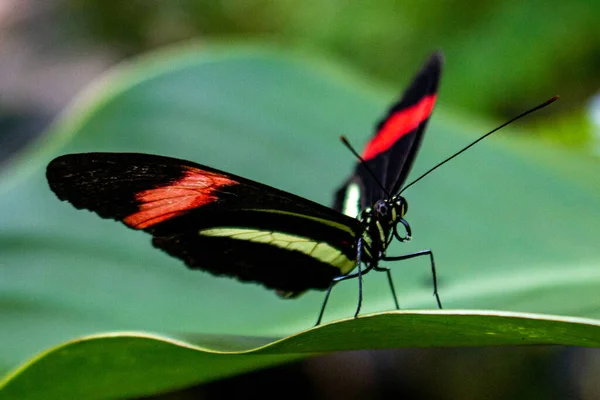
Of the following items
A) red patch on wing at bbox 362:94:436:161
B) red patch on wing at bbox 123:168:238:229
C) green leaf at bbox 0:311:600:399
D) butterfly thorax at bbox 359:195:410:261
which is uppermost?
red patch on wing at bbox 362:94:436:161

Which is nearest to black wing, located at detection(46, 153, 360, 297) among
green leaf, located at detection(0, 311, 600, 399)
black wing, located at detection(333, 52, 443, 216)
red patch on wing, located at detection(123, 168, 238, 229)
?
red patch on wing, located at detection(123, 168, 238, 229)

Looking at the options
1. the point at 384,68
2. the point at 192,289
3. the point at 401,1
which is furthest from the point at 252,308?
the point at 401,1

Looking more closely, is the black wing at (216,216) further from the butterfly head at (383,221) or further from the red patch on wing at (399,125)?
the red patch on wing at (399,125)

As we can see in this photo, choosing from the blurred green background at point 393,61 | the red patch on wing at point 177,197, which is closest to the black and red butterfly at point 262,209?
the red patch on wing at point 177,197

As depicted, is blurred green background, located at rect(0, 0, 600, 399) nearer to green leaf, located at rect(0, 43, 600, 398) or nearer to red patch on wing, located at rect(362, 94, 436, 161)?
green leaf, located at rect(0, 43, 600, 398)

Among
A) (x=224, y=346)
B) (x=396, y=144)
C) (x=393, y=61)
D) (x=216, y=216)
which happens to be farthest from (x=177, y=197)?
(x=393, y=61)

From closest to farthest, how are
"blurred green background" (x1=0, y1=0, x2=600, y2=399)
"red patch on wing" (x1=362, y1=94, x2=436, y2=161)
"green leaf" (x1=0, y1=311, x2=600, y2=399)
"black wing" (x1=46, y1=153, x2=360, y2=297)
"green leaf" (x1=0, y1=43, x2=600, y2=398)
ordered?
1. "green leaf" (x1=0, y1=311, x2=600, y2=399)
2. "black wing" (x1=46, y1=153, x2=360, y2=297)
3. "red patch on wing" (x1=362, y1=94, x2=436, y2=161)
4. "green leaf" (x1=0, y1=43, x2=600, y2=398)
5. "blurred green background" (x1=0, y1=0, x2=600, y2=399)

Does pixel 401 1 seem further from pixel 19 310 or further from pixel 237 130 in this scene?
pixel 19 310
